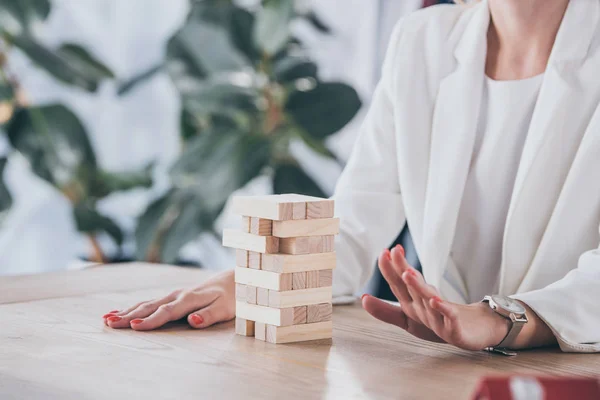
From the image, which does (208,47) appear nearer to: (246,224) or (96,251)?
(96,251)

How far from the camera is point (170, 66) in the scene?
306cm

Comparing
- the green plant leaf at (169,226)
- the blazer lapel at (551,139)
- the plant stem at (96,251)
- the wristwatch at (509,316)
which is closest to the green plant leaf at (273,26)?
the green plant leaf at (169,226)

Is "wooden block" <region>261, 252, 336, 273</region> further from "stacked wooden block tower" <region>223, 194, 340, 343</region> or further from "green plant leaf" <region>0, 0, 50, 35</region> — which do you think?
"green plant leaf" <region>0, 0, 50, 35</region>

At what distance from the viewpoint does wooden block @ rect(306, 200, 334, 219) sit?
1.17m

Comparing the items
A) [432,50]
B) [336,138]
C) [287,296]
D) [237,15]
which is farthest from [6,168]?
[287,296]

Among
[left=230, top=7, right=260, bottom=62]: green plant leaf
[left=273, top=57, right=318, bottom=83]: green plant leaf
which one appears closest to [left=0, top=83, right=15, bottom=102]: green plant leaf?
[left=230, top=7, right=260, bottom=62]: green plant leaf

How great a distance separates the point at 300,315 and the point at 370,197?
21.3 inches

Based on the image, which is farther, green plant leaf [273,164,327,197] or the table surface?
green plant leaf [273,164,327,197]

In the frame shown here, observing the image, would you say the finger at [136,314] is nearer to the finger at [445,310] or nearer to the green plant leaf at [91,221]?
the finger at [445,310]

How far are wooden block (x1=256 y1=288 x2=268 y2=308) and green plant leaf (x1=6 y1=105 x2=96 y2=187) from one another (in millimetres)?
2056

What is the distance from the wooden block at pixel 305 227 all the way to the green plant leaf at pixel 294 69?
5.93 feet

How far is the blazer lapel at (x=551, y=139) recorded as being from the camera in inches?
58.8

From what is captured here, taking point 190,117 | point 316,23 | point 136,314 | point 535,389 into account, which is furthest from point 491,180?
point 190,117

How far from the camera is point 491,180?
162 centimetres
